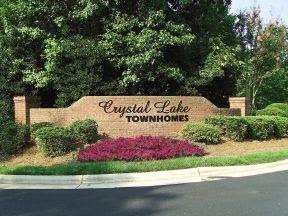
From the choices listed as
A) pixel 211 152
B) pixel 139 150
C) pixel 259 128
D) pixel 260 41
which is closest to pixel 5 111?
pixel 139 150

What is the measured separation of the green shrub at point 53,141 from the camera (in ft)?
47.1

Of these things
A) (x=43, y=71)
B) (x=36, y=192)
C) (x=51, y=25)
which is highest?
(x=51, y=25)

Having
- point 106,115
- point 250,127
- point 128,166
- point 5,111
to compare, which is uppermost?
point 5,111

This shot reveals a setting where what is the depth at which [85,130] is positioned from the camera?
1543 cm

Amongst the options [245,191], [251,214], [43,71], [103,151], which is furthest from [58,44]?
[251,214]

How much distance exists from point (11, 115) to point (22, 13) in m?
3.83

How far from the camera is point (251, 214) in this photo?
297 inches

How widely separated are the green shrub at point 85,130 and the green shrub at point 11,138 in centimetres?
160

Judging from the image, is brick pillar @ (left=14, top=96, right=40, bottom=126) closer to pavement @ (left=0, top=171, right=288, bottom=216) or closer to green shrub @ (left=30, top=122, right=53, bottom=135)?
green shrub @ (left=30, top=122, right=53, bottom=135)

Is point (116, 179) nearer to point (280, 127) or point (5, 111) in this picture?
point (5, 111)

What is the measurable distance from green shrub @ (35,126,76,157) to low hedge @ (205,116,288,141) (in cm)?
504

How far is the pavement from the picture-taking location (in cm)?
792

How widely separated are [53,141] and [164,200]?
252 inches

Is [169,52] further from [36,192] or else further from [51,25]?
[36,192]
